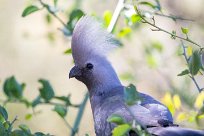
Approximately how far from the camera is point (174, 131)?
2.98m

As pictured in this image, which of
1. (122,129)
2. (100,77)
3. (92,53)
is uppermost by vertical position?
(92,53)

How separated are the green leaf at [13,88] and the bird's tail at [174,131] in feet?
3.46

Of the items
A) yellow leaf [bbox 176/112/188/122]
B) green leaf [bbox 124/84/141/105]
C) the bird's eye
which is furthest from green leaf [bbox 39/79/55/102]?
green leaf [bbox 124/84/141/105]

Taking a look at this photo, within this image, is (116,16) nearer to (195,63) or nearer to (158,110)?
(158,110)

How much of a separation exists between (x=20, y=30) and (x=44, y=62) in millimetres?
458

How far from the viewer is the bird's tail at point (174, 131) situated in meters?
2.82

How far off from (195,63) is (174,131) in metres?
0.29

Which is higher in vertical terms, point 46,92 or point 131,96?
point 46,92

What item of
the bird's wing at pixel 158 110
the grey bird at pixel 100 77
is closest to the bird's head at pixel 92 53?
the grey bird at pixel 100 77

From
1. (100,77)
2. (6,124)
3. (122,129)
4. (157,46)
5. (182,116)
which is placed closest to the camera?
(122,129)

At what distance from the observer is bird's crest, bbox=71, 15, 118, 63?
402 centimetres

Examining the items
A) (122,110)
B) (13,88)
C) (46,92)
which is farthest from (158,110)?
(13,88)

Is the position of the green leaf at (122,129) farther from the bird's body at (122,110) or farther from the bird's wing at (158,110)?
the bird's wing at (158,110)

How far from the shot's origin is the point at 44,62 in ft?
26.8
